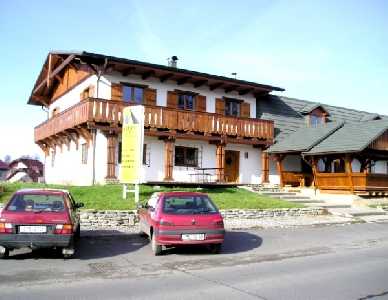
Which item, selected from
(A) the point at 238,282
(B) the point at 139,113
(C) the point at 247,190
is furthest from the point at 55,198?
(C) the point at 247,190

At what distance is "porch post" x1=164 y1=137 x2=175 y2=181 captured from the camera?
934 inches

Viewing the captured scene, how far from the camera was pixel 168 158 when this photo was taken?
78.1 feet

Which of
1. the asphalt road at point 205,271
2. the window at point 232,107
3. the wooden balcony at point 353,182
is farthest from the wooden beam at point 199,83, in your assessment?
the asphalt road at point 205,271

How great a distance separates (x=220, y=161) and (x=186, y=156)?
1.97 m

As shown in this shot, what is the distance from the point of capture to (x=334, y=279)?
7.78 m

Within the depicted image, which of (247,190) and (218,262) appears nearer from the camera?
(218,262)

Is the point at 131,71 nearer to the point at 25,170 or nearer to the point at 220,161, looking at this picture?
the point at 220,161

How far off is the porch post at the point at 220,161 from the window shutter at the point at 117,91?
20.5 feet

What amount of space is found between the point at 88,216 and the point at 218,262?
20.2 ft

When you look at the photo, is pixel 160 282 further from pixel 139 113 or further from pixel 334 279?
pixel 139 113

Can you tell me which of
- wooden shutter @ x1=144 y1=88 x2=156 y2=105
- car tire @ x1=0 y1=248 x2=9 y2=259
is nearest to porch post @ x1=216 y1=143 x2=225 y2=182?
wooden shutter @ x1=144 y1=88 x2=156 y2=105

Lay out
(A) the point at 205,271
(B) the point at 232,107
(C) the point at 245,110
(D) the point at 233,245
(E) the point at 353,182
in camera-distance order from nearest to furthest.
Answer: (A) the point at 205,271 < (D) the point at 233,245 < (E) the point at 353,182 < (B) the point at 232,107 < (C) the point at 245,110

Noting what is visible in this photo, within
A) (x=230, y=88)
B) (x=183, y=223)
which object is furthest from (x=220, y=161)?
(x=183, y=223)

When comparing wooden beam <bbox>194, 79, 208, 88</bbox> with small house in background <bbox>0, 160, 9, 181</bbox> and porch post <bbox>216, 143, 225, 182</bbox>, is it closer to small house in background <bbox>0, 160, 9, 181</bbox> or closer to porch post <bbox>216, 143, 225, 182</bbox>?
porch post <bbox>216, 143, 225, 182</bbox>
